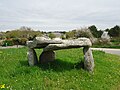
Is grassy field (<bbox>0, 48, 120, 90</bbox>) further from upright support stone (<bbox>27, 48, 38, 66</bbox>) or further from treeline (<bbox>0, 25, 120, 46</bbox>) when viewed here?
treeline (<bbox>0, 25, 120, 46</bbox>)

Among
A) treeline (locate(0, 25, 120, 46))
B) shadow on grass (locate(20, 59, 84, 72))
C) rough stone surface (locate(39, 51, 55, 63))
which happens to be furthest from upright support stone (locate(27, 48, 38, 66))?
treeline (locate(0, 25, 120, 46))

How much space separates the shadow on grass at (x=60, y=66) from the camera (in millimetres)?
8977

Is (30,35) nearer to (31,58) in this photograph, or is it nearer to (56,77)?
(31,58)

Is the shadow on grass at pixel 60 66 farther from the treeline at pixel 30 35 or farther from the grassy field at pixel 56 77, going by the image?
the treeline at pixel 30 35

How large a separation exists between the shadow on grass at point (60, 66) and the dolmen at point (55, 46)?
30cm

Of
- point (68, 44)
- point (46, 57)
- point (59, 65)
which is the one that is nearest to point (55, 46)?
point (68, 44)

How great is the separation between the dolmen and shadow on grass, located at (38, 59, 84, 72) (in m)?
0.30

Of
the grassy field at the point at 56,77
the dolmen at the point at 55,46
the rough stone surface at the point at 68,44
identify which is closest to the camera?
the grassy field at the point at 56,77

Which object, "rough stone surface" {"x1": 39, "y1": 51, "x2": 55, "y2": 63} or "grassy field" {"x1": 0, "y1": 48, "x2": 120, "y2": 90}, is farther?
"rough stone surface" {"x1": 39, "y1": 51, "x2": 55, "y2": 63}

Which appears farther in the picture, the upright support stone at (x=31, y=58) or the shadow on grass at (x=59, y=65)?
the upright support stone at (x=31, y=58)

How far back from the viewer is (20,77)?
8.02 metres

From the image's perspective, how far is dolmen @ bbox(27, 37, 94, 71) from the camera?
8623 millimetres

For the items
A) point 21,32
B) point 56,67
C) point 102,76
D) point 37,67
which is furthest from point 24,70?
point 21,32

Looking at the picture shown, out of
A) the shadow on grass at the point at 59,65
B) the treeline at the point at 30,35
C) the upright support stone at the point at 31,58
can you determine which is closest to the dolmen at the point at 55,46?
the upright support stone at the point at 31,58
